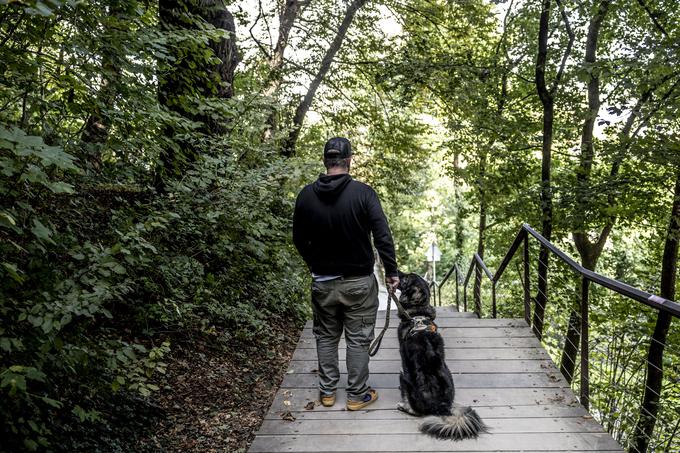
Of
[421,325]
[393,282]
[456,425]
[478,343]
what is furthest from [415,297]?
[478,343]

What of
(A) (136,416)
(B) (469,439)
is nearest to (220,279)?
(A) (136,416)

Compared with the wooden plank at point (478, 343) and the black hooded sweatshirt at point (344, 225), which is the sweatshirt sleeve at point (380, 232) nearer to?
the black hooded sweatshirt at point (344, 225)

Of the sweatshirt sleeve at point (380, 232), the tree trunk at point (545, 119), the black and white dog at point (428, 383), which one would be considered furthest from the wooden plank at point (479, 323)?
the tree trunk at point (545, 119)

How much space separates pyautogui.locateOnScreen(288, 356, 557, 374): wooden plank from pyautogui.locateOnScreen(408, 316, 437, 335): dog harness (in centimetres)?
103

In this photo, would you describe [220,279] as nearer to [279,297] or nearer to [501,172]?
[279,297]

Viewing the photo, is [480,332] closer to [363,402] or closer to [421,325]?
[421,325]

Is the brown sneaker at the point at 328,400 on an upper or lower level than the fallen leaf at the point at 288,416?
upper

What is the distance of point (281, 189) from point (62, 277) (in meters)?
3.25

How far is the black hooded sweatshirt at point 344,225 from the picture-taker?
3.93m

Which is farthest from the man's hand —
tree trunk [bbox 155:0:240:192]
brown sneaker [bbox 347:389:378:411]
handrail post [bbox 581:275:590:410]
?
tree trunk [bbox 155:0:240:192]

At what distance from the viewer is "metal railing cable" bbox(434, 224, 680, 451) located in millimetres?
4211

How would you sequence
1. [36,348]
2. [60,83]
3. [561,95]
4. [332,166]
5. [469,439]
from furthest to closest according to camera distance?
[561,95], [332,166], [469,439], [60,83], [36,348]

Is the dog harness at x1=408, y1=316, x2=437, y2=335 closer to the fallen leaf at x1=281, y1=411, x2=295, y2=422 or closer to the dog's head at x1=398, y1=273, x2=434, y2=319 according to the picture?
the dog's head at x1=398, y1=273, x2=434, y2=319

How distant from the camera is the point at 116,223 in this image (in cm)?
385
